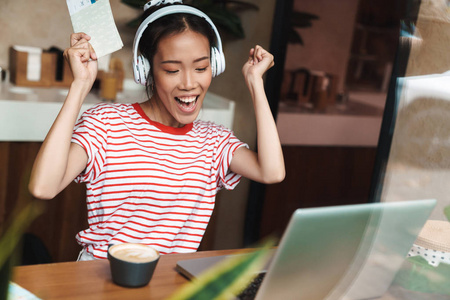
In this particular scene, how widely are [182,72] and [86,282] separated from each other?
1.85 feet

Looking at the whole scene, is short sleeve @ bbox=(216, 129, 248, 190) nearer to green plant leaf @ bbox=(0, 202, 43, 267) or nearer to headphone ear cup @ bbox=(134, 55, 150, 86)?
headphone ear cup @ bbox=(134, 55, 150, 86)

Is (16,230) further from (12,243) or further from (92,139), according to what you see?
(92,139)

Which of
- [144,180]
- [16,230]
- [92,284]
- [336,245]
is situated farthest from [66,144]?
[16,230]

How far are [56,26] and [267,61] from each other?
1.74 m

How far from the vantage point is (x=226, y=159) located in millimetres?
1354

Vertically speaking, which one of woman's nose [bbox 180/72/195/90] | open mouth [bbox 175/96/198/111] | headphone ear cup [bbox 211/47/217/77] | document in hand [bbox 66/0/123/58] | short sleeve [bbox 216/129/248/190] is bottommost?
short sleeve [bbox 216/129/248/190]

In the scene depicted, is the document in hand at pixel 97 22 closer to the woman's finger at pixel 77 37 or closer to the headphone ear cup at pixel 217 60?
the woman's finger at pixel 77 37

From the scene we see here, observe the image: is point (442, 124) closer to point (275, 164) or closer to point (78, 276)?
point (275, 164)

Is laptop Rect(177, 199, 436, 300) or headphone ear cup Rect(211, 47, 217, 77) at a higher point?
headphone ear cup Rect(211, 47, 217, 77)

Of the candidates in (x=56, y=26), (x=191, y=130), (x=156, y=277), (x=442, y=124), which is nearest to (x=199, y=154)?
(x=191, y=130)

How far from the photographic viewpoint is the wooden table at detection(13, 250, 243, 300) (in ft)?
2.82

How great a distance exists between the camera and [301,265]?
65 cm

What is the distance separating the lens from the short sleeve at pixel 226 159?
1.36 m

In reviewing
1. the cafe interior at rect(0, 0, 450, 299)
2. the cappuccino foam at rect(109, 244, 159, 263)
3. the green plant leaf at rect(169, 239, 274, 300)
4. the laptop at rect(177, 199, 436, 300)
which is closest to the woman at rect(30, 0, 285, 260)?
the cafe interior at rect(0, 0, 450, 299)
